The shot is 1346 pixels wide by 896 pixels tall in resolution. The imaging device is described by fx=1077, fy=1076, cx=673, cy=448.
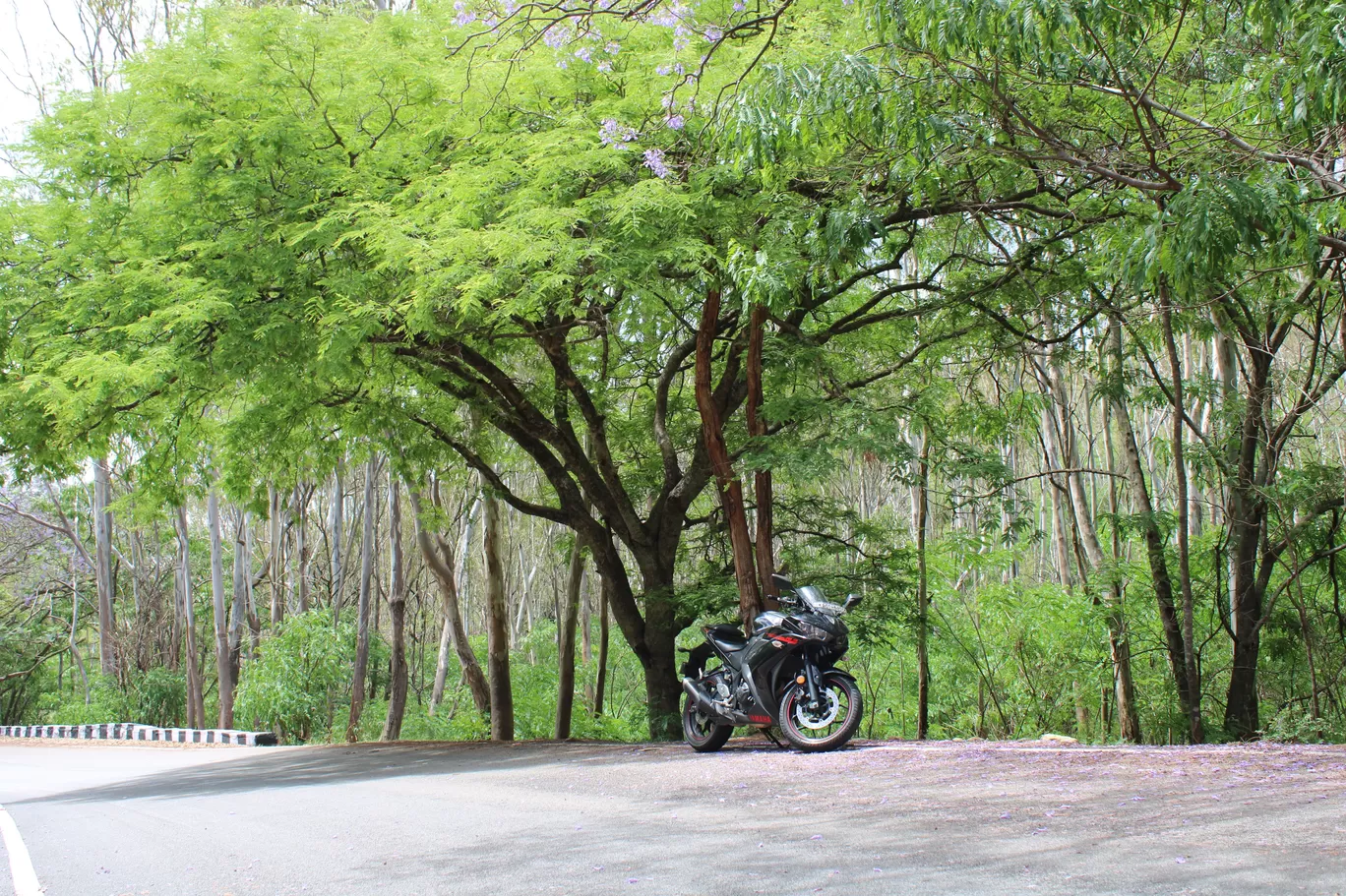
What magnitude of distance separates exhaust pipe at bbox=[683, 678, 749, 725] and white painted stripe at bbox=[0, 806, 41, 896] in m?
5.14

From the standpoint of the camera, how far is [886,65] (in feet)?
22.1

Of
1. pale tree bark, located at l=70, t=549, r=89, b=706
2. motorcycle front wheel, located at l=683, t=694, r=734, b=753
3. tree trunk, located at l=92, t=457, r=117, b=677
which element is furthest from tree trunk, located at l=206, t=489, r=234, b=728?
motorcycle front wheel, located at l=683, t=694, r=734, b=753

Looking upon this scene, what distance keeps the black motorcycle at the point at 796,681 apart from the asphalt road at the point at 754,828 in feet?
1.10

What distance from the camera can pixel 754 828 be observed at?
523 centimetres

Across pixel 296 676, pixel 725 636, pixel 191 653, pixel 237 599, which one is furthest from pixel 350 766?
pixel 191 653

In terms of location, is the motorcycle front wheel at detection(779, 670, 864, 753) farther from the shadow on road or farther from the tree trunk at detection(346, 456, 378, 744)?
the tree trunk at detection(346, 456, 378, 744)

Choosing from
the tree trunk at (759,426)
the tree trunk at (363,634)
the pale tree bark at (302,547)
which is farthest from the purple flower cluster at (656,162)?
the pale tree bark at (302,547)

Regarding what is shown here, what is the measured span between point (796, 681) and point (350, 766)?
4852mm

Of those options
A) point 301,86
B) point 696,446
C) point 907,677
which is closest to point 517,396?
point 696,446

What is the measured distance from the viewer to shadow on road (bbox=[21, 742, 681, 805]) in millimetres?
9344

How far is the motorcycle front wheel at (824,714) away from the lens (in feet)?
28.4

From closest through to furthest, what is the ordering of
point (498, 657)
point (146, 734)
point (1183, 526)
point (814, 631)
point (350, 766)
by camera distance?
point (814, 631)
point (1183, 526)
point (350, 766)
point (498, 657)
point (146, 734)

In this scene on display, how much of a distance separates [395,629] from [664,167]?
1130cm

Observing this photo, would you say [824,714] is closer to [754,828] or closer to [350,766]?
[754,828]
